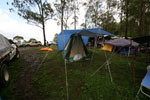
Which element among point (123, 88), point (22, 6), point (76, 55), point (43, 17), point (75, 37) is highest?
point (22, 6)

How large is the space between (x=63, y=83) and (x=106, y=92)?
5.16ft

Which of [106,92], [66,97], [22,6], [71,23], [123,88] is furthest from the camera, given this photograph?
[71,23]

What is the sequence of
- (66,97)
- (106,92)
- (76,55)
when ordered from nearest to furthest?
(66,97) < (106,92) < (76,55)

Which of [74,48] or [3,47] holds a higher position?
[3,47]

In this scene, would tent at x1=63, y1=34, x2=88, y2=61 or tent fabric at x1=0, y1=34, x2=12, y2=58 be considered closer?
tent fabric at x1=0, y1=34, x2=12, y2=58

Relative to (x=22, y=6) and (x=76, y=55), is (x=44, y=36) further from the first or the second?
(x=76, y=55)

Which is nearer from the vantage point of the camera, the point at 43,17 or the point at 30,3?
the point at 30,3

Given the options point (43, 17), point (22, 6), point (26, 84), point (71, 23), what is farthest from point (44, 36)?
point (26, 84)

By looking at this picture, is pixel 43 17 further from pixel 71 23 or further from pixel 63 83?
pixel 63 83

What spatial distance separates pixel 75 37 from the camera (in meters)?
5.74

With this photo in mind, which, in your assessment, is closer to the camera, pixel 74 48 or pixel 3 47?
pixel 3 47

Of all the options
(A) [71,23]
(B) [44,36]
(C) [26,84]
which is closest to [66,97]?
(C) [26,84]

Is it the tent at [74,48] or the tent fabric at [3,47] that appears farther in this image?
the tent at [74,48]

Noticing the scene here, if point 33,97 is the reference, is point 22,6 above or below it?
above
